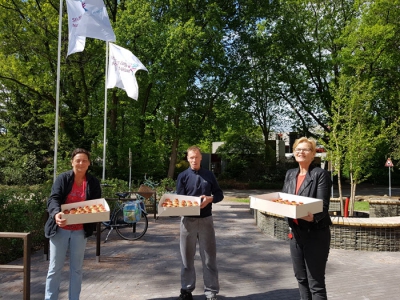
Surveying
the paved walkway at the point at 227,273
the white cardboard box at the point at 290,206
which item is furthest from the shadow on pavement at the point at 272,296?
the white cardboard box at the point at 290,206

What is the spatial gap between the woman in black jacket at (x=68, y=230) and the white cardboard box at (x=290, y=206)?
71.0 inches

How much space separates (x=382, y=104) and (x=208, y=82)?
14.2 meters

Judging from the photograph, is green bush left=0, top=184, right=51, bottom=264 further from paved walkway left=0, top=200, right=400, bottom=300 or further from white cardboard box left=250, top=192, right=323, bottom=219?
white cardboard box left=250, top=192, right=323, bottom=219

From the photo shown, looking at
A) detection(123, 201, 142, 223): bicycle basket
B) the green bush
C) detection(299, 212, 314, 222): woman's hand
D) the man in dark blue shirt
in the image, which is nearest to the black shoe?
the man in dark blue shirt

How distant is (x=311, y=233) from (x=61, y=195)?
253cm

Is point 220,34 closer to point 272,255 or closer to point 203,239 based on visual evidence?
point 272,255

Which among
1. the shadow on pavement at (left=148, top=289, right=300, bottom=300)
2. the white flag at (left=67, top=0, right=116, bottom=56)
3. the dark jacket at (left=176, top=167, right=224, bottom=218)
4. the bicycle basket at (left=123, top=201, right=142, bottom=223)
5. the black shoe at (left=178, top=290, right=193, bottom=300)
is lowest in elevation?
the shadow on pavement at (left=148, top=289, right=300, bottom=300)

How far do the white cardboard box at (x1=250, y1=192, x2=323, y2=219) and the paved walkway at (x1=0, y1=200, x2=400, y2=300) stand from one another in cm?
164

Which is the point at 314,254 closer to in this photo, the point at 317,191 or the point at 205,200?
the point at 317,191

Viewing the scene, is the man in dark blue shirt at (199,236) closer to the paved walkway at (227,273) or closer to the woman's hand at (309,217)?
the paved walkway at (227,273)

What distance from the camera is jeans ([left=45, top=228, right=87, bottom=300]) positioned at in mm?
3754

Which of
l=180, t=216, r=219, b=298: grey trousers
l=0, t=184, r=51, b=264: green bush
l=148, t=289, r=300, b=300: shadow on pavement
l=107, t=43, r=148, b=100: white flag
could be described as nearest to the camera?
l=180, t=216, r=219, b=298: grey trousers

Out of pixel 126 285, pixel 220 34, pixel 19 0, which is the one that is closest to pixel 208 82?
pixel 220 34

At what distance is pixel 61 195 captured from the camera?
3777 millimetres
